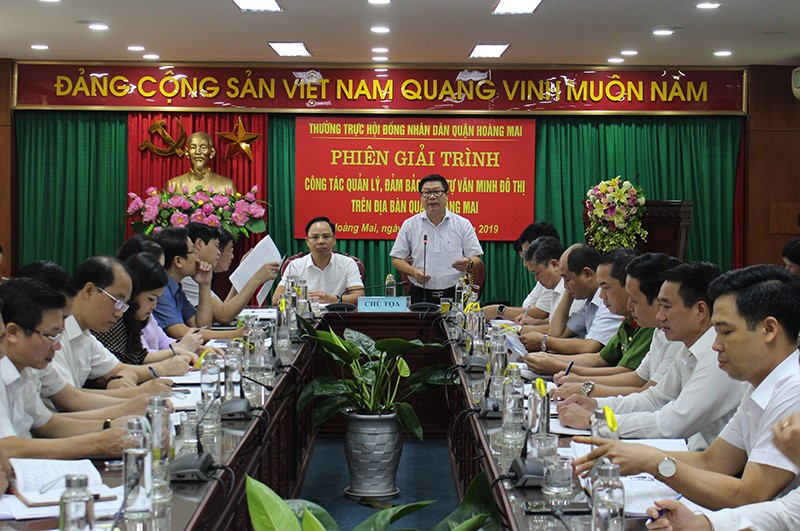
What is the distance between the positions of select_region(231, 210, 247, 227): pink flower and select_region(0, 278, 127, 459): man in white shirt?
5.43 meters

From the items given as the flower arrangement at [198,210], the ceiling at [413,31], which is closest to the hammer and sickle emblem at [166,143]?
the flower arrangement at [198,210]

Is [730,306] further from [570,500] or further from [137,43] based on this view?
[137,43]

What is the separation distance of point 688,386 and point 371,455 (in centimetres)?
A: 192

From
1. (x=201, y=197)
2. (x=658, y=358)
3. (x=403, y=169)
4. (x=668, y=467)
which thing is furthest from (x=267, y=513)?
(x=403, y=169)

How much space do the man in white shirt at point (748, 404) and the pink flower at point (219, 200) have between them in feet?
19.8

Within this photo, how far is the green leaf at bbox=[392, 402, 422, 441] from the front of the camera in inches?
170

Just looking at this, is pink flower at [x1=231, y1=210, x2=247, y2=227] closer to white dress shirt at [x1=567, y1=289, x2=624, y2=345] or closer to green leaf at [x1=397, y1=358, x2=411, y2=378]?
white dress shirt at [x1=567, y1=289, x2=624, y2=345]

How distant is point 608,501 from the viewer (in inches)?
64.5

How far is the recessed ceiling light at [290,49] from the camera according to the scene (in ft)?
25.6

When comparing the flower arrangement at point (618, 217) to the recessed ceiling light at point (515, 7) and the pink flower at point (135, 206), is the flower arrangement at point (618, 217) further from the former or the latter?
the pink flower at point (135, 206)

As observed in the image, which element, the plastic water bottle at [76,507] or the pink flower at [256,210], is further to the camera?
the pink flower at [256,210]

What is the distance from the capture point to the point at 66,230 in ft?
28.5

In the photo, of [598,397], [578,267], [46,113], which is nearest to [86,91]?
[46,113]

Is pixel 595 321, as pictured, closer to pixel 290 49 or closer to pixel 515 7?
pixel 515 7
